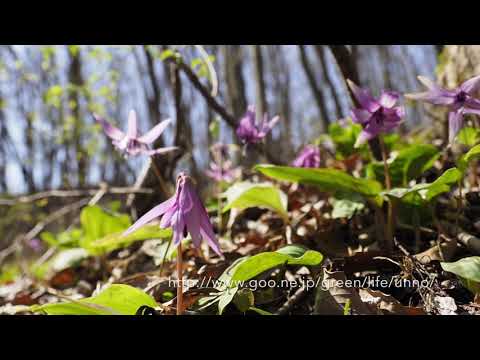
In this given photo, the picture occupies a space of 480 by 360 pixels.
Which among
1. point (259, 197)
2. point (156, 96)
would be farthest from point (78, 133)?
point (259, 197)

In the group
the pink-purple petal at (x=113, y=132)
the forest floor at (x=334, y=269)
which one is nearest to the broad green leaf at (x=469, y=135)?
the forest floor at (x=334, y=269)

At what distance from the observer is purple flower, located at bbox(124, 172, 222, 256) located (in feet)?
3.17

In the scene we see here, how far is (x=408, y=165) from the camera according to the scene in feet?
5.32

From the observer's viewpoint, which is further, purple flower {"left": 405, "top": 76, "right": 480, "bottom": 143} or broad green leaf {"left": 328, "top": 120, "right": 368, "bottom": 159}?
broad green leaf {"left": 328, "top": 120, "right": 368, "bottom": 159}

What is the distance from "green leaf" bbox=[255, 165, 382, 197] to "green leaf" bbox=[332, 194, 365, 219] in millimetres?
40

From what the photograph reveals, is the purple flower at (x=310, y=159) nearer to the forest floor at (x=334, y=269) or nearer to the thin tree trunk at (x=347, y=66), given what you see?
the forest floor at (x=334, y=269)

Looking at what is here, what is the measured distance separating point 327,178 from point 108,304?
2.68 feet

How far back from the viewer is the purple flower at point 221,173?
7.42ft

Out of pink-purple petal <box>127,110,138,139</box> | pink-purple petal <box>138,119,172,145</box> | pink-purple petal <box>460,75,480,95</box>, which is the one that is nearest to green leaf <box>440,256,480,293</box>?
pink-purple petal <box>460,75,480,95</box>

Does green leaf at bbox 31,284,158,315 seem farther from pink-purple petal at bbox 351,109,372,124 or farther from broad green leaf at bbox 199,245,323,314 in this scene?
pink-purple petal at bbox 351,109,372,124

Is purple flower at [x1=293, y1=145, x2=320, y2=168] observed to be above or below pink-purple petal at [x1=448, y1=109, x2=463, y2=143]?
below
